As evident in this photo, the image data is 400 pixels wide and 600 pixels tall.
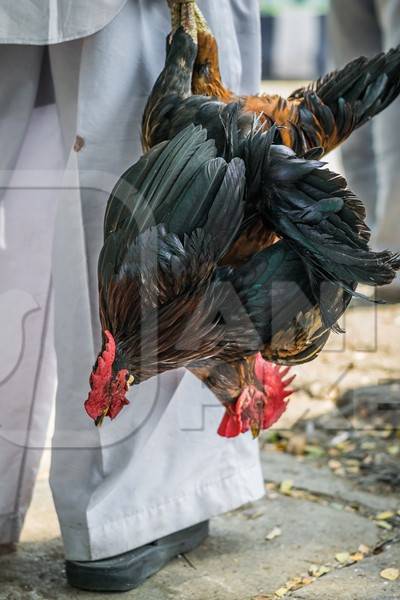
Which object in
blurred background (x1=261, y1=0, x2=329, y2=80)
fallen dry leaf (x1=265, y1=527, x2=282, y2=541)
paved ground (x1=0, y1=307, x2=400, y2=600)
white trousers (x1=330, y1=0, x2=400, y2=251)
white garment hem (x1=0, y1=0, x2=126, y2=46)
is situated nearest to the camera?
white garment hem (x1=0, y1=0, x2=126, y2=46)

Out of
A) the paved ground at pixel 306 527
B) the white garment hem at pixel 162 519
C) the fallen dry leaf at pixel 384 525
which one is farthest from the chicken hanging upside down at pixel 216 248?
the fallen dry leaf at pixel 384 525

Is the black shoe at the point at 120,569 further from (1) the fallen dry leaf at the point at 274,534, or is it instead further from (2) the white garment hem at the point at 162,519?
(1) the fallen dry leaf at the point at 274,534

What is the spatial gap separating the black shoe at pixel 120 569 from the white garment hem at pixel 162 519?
2 centimetres

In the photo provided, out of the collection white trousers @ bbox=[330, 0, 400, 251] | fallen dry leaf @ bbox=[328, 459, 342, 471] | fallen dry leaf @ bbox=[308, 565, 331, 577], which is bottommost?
fallen dry leaf @ bbox=[308, 565, 331, 577]

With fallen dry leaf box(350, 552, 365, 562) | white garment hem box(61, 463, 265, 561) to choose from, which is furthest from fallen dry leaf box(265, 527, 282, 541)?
fallen dry leaf box(350, 552, 365, 562)

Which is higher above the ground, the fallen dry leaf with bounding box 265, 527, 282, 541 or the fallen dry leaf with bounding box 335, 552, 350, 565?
the fallen dry leaf with bounding box 265, 527, 282, 541

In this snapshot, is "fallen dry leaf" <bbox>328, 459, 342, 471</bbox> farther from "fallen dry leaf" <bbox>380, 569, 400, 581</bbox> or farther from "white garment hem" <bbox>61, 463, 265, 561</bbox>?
"fallen dry leaf" <bbox>380, 569, 400, 581</bbox>

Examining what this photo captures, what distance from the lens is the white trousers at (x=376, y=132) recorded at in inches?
194

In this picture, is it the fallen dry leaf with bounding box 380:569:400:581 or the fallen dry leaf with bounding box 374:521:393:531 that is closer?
the fallen dry leaf with bounding box 380:569:400:581

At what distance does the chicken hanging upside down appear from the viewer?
6.10 feet

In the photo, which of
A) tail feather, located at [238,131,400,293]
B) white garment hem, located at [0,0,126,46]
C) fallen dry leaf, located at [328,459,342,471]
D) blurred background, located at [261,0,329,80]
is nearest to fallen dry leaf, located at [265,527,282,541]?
fallen dry leaf, located at [328,459,342,471]

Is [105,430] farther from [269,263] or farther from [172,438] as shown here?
[269,263]

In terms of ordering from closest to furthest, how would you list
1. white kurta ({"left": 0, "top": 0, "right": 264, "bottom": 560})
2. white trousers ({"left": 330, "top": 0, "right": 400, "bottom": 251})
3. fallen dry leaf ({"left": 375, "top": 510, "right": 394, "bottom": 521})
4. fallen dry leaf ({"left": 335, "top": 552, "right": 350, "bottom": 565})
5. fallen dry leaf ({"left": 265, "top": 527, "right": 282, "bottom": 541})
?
1. white kurta ({"left": 0, "top": 0, "right": 264, "bottom": 560})
2. fallen dry leaf ({"left": 335, "top": 552, "right": 350, "bottom": 565})
3. fallen dry leaf ({"left": 265, "top": 527, "right": 282, "bottom": 541})
4. fallen dry leaf ({"left": 375, "top": 510, "right": 394, "bottom": 521})
5. white trousers ({"left": 330, "top": 0, "right": 400, "bottom": 251})

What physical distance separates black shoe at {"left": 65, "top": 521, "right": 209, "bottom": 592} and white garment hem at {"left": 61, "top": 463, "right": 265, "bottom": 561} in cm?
2
